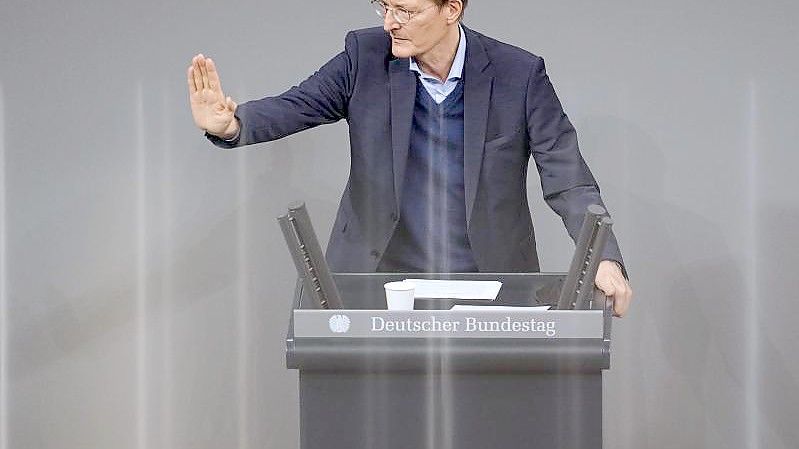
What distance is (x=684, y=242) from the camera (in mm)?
3893

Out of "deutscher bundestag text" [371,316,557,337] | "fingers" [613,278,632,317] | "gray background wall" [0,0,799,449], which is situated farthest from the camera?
"gray background wall" [0,0,799,449]

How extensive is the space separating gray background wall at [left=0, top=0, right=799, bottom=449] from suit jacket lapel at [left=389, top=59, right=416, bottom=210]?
2.51 feet

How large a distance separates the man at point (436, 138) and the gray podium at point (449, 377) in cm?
97

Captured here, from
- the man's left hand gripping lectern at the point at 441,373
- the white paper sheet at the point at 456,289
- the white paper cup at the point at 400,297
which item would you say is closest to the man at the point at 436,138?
the white paper sheet at the point at 456,289

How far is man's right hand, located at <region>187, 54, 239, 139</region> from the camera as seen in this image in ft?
8.83

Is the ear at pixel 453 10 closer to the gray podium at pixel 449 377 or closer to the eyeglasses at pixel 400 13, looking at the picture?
the eyeglasses at pixel 400 13

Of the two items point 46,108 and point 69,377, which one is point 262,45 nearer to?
point 46,108

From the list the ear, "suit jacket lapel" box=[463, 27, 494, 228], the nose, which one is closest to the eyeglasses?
the nose

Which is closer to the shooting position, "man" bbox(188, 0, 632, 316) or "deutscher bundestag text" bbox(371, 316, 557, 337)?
"deutscher bundestag text" bbox(371, 316, 557, 337)

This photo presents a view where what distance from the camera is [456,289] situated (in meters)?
2.52

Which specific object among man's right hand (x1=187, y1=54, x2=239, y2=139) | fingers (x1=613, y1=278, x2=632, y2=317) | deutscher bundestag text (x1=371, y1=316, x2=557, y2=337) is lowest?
deutscher bundestag text (x1=371, y1=316, x2=557, y2=337)

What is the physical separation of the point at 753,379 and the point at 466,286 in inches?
68.2

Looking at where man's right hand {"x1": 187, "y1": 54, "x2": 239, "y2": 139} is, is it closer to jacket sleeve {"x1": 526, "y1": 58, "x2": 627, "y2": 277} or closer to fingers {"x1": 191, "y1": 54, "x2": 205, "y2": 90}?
fingers {"x1": 191, "y1": 54, "x2": 205, "y2": 90}

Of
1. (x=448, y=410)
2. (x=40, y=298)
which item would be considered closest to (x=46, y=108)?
(x=40, y=298)
